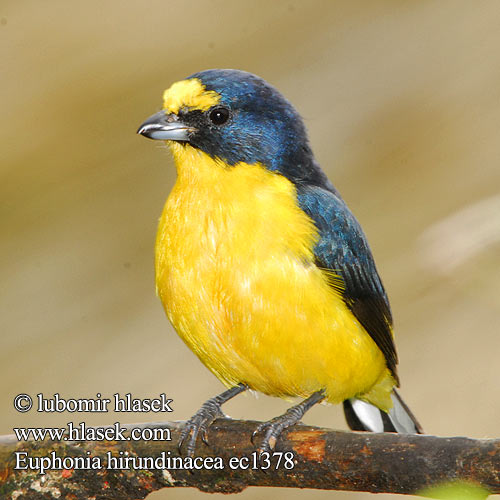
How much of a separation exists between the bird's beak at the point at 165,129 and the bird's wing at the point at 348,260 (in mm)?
526

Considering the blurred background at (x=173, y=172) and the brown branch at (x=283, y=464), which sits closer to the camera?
the brown branch at (x=283, y=464)

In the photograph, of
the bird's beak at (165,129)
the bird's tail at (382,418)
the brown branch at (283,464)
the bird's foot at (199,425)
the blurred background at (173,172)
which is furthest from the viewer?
the blurred background at (173,172)

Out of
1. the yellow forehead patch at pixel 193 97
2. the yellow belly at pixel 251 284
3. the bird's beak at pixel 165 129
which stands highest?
the yellow forehead patch at pixel 193 97

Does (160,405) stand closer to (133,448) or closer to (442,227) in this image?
(133,448)

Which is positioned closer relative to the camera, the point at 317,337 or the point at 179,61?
the point at 317,337

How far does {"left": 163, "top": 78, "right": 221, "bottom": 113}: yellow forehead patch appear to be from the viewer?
10.4 ft

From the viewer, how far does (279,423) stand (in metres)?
2.98

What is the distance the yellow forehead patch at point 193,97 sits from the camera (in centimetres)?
316

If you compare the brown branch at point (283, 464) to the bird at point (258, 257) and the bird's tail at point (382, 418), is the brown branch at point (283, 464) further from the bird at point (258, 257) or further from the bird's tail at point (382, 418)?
the bird's tail at point (382, 418)

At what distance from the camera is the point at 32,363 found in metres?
6.15

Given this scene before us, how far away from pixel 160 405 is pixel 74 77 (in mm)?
3151

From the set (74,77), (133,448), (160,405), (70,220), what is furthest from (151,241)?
(133,448)

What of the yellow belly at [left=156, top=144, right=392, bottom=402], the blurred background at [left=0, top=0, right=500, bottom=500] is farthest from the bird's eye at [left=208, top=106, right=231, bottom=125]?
the blurred background at [left=0, top=0, right=500, bottom=500]

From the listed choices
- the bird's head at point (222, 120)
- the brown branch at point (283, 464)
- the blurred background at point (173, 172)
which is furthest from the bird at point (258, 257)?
the blurred background at point (173, 172)
